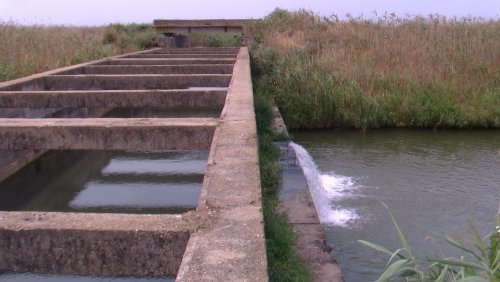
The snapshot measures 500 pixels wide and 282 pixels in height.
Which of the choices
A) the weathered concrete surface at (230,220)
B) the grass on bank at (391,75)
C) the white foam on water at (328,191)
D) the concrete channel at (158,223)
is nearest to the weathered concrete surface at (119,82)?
the white foam on water at (328,191)

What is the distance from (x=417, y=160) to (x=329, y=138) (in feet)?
7.55

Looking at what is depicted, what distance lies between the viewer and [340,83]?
1164cm

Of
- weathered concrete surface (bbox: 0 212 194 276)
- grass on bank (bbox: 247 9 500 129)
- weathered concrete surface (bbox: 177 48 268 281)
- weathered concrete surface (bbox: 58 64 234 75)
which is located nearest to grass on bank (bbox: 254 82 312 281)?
weathered concrete surface (bbox: 177 48 268 281)

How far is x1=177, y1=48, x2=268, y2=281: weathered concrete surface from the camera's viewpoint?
152 centimetres

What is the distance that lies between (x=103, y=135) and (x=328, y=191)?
4.16m

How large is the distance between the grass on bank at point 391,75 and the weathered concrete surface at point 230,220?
8.14 meters

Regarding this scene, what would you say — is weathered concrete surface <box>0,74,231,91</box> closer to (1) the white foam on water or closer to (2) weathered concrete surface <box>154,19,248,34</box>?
(1) the white foam on water

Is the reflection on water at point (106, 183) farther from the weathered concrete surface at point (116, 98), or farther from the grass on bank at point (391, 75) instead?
the grass on bank at point (391, 75)

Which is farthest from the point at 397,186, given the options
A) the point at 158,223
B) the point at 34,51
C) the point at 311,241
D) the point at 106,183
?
the point at 34,51

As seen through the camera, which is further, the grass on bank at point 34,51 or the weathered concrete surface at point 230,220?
the grass on bank at point 34,51

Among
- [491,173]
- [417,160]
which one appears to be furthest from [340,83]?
[491,173]

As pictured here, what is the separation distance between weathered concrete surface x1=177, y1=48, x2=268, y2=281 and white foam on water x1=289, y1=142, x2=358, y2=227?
9.35 ft

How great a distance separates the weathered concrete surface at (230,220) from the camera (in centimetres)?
152

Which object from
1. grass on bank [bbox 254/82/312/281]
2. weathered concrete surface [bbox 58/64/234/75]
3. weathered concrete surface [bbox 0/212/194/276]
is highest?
weathered concrete surface [bbox 58/64/234/75]
